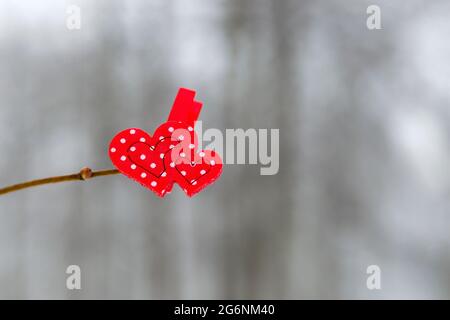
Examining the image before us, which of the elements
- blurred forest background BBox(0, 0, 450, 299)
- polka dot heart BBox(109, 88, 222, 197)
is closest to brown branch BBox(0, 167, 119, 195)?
polka dot heart BBox(109, 88, 222, 197)

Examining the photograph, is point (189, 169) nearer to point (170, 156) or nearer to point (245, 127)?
point (170, 156)

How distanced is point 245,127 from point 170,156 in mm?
526

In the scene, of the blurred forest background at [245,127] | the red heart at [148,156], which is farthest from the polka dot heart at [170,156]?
the blurred forest background at [245,127]

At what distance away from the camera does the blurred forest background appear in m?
0.91

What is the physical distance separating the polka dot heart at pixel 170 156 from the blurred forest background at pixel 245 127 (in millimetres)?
500

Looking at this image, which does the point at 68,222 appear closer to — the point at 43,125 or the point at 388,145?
the point at 43,125

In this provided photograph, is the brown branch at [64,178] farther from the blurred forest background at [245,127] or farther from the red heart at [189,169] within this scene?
the blurred forest background at [245,127]

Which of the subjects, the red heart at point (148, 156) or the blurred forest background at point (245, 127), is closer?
the red heart at point (148, 156)

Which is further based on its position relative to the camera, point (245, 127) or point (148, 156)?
point (245, 127)

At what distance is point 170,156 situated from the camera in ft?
1.40

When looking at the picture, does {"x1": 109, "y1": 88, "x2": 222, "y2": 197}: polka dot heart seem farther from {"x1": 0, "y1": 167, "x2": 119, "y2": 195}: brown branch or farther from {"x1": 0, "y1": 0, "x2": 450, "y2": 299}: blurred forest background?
{"x1": 0, "y1": 0, "x2": 450, "y2": 299}: blurred forest background

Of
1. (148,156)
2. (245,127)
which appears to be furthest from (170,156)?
(245,127)

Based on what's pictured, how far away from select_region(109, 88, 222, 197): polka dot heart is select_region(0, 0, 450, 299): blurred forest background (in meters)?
0.50

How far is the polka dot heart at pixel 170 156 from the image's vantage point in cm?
42
